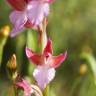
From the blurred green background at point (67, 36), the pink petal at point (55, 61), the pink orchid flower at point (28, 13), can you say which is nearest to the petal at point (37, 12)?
the pink orchid flower at point (28, 13)

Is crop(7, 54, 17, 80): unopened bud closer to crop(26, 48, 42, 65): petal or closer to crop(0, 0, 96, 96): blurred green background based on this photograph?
crop(26, 48, 42, 65): petal

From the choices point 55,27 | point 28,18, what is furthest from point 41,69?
point 55,27

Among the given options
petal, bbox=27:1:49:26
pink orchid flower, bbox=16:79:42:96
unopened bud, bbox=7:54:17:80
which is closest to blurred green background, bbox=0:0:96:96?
unopened bud, bbox=7:54:17:80

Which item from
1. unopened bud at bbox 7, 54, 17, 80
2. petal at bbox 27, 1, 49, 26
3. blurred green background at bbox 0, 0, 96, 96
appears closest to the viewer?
petal at bbox 27, 1, 49, 26

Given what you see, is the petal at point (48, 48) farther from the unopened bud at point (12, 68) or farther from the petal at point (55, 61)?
the unopened bud at point (12, 68)

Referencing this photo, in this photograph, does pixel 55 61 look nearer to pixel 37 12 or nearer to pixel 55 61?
pixel 55 61

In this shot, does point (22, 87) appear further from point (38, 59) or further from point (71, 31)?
point (71, 31)

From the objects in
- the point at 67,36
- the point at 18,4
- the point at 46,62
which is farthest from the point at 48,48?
the point at 67,36
